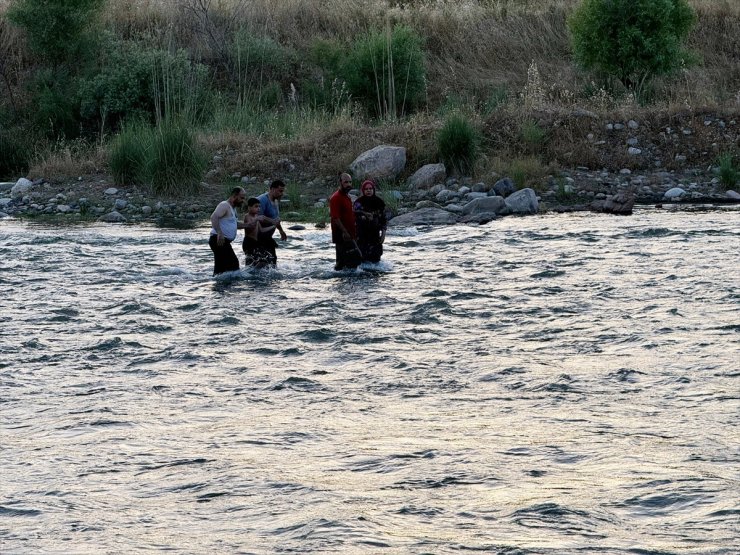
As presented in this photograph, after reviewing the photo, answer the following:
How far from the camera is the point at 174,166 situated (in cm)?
2086

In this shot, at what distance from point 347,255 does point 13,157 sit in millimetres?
12960

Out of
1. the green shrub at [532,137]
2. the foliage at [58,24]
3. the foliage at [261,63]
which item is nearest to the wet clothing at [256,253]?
the green shrub at [532,137]

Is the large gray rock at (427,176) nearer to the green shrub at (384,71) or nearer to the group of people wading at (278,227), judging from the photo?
the green shrub at (384,71)

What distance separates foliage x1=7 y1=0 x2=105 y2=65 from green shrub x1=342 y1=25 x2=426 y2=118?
653cm

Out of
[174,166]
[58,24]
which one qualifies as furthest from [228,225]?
[58,24]

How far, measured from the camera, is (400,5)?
113ft

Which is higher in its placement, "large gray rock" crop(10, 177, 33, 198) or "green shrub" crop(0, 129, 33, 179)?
"green shrub" crop(0, 129, 33, 179)

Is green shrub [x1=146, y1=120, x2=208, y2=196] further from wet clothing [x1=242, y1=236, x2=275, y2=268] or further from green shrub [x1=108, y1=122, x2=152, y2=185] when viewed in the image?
wet clothing [x1=242, y1=236, x2=275, y2=268]

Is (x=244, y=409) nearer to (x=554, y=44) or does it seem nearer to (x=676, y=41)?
(x=676, y=41)

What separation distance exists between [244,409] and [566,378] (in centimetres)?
255

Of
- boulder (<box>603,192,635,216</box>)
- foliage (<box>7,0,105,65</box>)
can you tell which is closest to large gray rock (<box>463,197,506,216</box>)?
boulder (<box>603,192,635,216</box>)

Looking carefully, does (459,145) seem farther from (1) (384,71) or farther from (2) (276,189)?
(2) (276,189)

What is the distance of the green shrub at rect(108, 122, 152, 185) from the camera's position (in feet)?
69.6

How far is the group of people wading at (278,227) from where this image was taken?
523 inches
